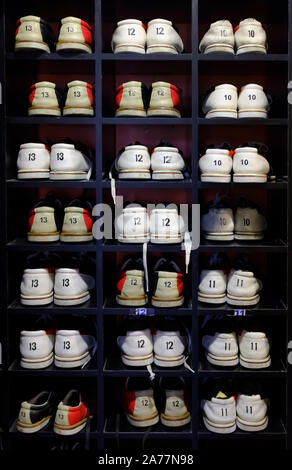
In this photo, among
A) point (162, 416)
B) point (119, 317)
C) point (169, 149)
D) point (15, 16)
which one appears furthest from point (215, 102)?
point (162, 416)

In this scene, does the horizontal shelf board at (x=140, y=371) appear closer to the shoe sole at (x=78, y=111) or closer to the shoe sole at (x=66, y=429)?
the shoe sole at (x=66, y=429)

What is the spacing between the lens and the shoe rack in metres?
2.27

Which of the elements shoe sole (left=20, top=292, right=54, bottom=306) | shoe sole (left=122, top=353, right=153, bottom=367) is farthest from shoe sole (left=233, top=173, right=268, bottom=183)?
shoe sole (left=20, top=292, right=54, bottom=306)

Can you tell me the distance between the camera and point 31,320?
258 centimetres

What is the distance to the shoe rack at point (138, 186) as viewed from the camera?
227 centimetres

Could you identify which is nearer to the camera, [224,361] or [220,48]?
[220,48]

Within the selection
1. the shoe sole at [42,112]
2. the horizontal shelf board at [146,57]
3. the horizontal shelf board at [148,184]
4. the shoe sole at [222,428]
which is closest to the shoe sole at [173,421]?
the shoe sole at [222,428]

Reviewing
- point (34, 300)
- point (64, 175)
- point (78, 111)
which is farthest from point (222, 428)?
point (78, 111)

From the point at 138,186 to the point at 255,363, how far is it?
101 cm

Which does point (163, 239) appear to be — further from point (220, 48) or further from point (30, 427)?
point (30, 427)

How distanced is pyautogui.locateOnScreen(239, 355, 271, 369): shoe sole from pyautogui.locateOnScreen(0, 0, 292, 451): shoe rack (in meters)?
0.03

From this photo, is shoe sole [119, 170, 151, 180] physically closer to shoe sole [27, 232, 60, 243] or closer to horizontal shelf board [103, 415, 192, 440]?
shoe sole [27, 232, 60, 243]

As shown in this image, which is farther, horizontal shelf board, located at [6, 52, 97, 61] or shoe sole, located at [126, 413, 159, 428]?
shoe sole, located at [126, 413, 159, 428]

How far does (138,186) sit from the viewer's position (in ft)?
7.48
